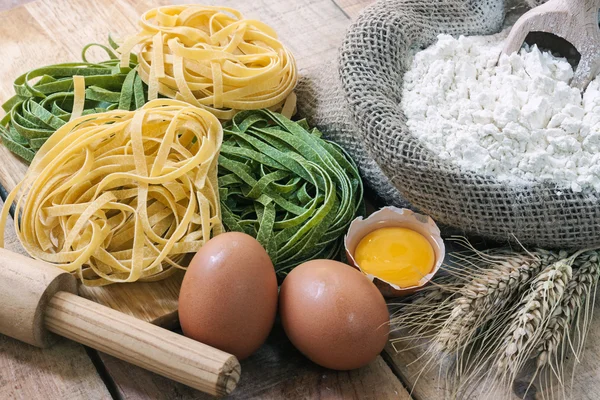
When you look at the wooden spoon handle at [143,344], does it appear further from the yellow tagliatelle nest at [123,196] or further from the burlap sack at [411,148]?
the burlap sack at [411,148]

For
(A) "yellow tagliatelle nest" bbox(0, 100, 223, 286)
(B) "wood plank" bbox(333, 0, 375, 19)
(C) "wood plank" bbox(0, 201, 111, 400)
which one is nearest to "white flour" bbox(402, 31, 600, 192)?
(A) "yellow tagliatelle nest" bbox(0, 100, 223, 286)

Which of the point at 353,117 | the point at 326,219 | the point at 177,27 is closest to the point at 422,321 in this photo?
the point at 326,219

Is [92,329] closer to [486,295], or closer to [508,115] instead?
[486,295]

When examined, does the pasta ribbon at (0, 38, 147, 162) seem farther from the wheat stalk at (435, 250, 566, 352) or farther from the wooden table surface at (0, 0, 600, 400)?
the wheat stalk at (435, 250, 566, 352)

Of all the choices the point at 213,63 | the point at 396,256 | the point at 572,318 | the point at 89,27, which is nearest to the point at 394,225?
the point at 396,256

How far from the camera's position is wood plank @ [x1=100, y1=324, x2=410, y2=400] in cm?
105

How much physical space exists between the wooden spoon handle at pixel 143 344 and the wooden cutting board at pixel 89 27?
0.59m

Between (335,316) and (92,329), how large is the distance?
0.33m

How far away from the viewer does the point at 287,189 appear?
125cm

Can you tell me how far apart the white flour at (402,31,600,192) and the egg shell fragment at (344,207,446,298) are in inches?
5.1

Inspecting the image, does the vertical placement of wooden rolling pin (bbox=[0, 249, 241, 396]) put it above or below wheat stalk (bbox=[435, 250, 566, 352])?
above

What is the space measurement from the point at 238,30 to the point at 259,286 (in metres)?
0.59

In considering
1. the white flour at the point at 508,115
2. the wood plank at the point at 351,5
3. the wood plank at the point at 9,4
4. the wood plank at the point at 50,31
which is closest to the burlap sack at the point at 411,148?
the white flour at the point at 508,115

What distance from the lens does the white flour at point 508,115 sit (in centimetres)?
111
